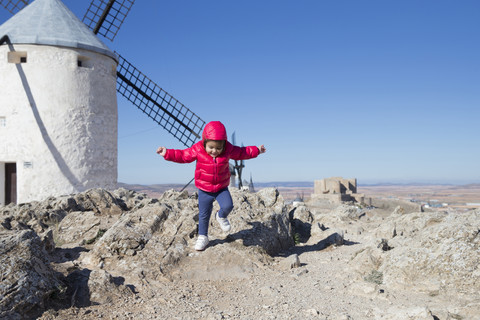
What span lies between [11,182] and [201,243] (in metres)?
9.69

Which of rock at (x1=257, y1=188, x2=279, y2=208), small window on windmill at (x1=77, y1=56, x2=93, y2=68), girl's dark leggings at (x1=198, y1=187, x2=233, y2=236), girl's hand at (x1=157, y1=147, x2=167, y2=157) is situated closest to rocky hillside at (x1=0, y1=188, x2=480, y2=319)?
girl's dark leggings at (x1=198, y1=187, x2=233, y2=236)

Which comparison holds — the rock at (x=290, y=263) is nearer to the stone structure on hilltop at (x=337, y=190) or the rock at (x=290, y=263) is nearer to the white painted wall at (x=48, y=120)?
the white painted wall at (x=48, y=120)

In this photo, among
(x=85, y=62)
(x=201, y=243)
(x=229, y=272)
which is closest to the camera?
(x=229, y=272)

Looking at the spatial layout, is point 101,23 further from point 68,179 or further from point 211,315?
point 211,315

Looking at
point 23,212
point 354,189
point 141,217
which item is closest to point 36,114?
point 23,212

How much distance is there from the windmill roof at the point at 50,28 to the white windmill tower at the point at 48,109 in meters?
0.03

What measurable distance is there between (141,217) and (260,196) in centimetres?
310

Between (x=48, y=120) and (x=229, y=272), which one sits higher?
(x=48, y=120)

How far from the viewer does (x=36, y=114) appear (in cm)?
1163

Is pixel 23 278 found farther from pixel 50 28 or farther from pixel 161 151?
pixel 50 28

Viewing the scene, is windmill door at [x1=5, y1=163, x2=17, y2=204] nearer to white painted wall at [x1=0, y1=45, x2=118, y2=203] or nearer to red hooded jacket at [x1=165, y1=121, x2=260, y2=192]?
white painted wall at [x1=0, y1=45, x2=118, y2=203]

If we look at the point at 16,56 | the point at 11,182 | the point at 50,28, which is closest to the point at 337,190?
the point at 11,182

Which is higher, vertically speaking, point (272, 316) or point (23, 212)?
point (23, 212)

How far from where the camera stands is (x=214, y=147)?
529cm
